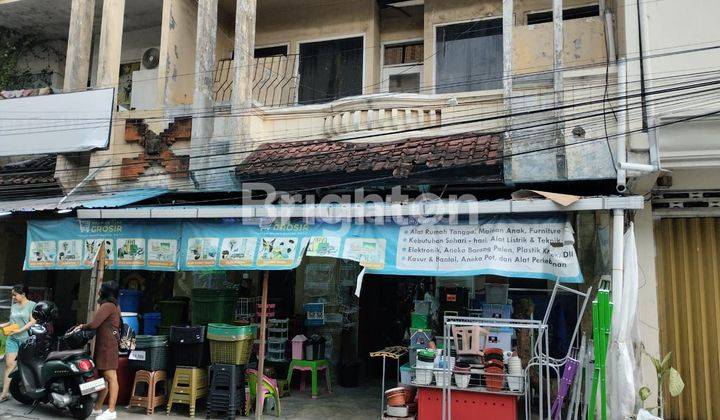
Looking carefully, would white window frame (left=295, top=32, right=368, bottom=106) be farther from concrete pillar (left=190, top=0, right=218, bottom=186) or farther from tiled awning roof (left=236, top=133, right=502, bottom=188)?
tiled awning roof (left=236, top=133, right=502, bottom=188)

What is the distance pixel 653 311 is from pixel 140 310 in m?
9.52

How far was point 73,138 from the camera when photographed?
989cm

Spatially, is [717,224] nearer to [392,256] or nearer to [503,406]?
[503,406]

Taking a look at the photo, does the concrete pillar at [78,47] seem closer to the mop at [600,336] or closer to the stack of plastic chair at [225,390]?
the stack of plastic chair at [225,390]

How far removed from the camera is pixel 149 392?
7359mm

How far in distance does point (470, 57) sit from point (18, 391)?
8.96 meters

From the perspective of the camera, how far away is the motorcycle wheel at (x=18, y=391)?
24.0 ft

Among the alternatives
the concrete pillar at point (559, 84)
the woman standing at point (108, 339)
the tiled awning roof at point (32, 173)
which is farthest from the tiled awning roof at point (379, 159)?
the tiled awning roof at point (32, 173)

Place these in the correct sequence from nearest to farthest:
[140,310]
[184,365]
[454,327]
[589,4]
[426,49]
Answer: [454,327]
[184,365]
[589,4]
[426,49]
[140,310]

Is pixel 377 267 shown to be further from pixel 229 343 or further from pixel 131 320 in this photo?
pixel 131 320

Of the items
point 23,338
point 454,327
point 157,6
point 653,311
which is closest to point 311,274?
point 454,327

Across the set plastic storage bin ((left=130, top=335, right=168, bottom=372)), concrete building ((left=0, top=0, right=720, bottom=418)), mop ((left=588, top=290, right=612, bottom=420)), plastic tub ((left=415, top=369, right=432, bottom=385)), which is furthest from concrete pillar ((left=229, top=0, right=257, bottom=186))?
mop ((left=588, top=290, right=612, bottom=420))

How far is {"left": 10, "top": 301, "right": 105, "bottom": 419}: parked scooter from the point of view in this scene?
6945mm

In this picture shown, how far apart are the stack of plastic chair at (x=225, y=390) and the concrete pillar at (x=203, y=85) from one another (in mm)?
3396
